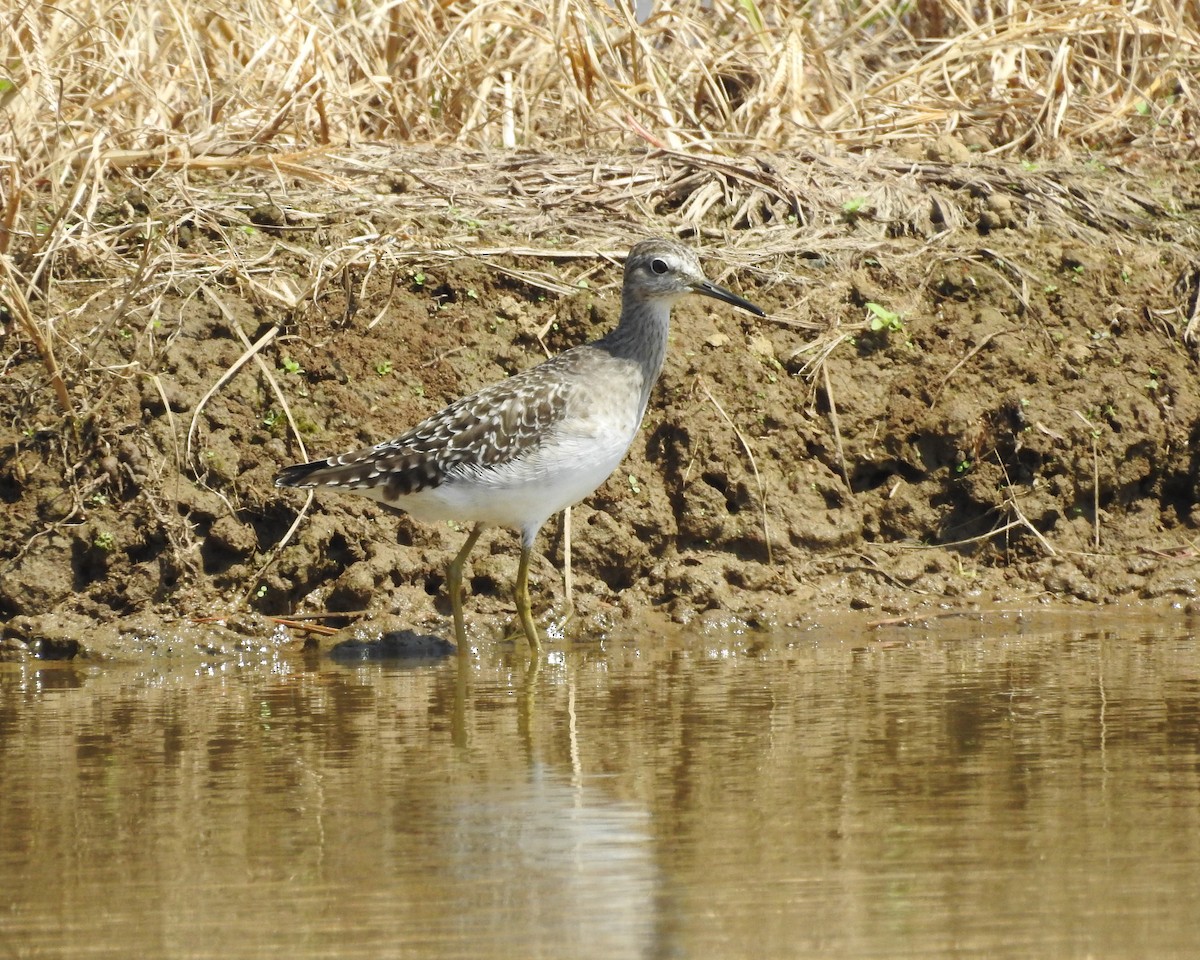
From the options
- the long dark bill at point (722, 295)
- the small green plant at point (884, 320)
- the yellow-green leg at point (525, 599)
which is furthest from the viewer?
the small green plant at point (884, 320)

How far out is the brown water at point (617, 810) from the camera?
3.62 meters

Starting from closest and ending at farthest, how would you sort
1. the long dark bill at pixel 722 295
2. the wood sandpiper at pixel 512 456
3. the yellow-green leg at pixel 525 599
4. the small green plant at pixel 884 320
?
1. the wood sandpiper at pixel 512 456
2. the yellow-green leg at pixel 525 599
3. the long dark bill at pixel 722 295
4. the small green plant at pixel 884 320

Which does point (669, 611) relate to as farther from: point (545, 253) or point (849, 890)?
point (849, 890)

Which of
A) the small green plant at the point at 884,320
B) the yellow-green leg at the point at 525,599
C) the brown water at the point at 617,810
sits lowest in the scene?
the brown water at the point at 617,810

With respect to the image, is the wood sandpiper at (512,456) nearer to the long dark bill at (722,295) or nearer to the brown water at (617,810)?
the long dark bill at (722,295)

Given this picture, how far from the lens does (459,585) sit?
305 inches

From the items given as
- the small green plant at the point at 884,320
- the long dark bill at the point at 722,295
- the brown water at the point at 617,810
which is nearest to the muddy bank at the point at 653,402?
the small green plant at the point at 884,320

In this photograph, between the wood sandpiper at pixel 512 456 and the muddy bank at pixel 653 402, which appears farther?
the muddy bank at pixel 653 402

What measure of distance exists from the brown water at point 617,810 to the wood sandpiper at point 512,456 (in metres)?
0.73

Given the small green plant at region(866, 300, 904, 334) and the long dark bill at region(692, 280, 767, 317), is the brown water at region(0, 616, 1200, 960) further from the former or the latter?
the small green plant at region(866, 300, 904, 334)

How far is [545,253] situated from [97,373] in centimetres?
236

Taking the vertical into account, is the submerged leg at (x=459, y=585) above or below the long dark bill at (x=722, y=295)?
below

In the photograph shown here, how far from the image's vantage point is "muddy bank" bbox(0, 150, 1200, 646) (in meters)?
7.92

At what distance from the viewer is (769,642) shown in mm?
7840
